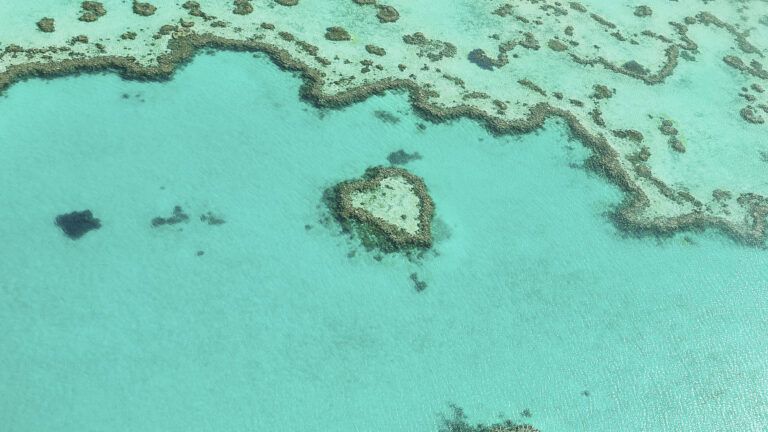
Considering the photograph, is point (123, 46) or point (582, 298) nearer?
point (582, 298)

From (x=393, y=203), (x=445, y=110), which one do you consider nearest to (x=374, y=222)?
(x=393, y=203)

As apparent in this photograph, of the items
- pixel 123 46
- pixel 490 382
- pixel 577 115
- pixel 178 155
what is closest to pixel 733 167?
pixel 577 115

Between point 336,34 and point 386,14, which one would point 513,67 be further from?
point 336,34

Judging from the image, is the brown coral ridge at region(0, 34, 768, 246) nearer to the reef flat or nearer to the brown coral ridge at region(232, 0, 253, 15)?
the reef flat

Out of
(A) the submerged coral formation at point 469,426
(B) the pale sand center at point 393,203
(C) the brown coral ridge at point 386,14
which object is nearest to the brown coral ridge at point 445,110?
(B) the pale sand center at point 393,203

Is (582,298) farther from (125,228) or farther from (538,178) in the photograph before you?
(125,228)

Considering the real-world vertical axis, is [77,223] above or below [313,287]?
above
